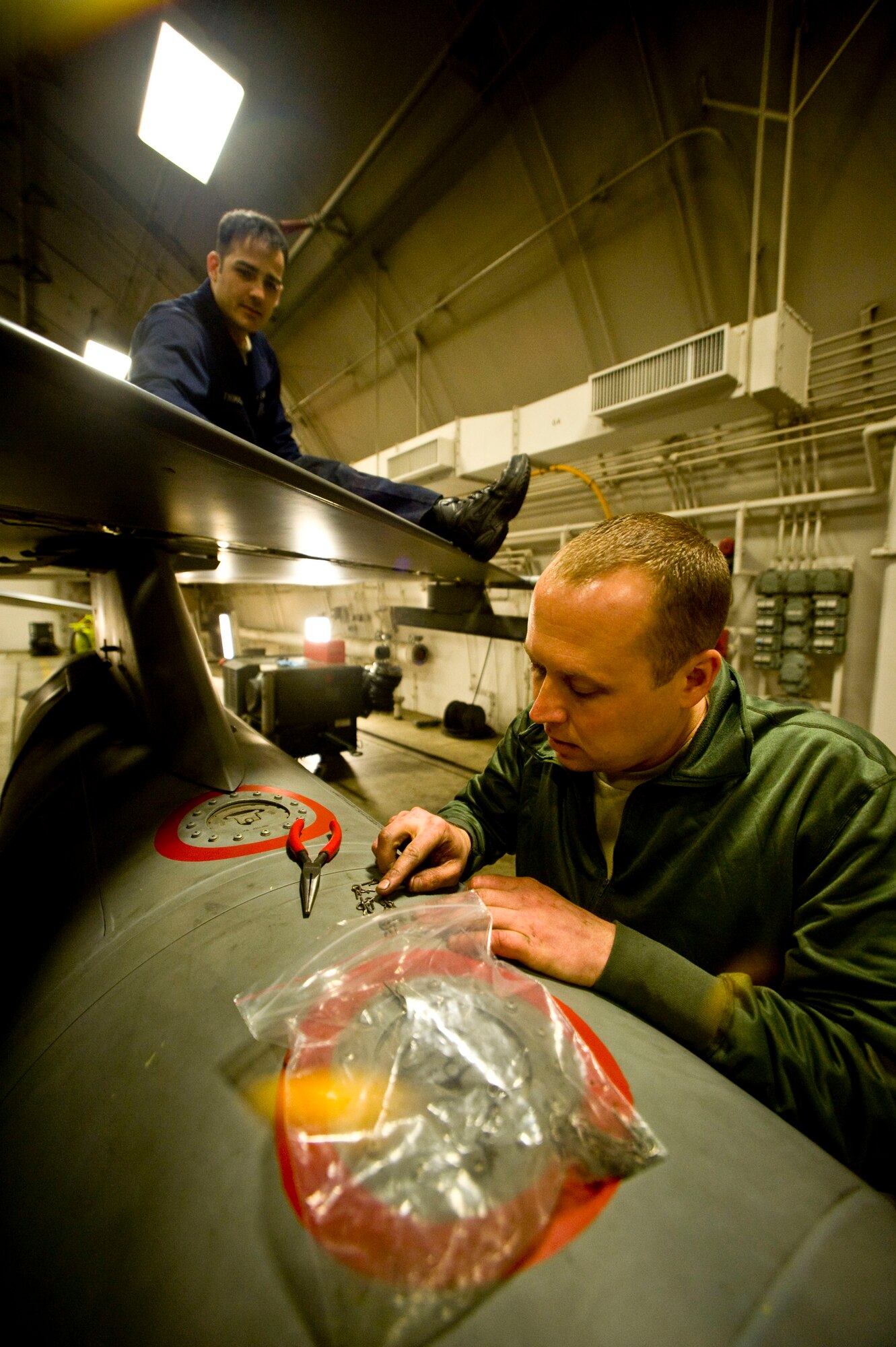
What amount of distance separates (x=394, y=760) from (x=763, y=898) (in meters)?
3.85

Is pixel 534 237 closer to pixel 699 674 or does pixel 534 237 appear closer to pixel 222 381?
pixel 222 381

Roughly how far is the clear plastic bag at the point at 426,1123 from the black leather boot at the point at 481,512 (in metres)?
1.50

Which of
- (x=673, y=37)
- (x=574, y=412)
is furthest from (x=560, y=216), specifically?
(x=574, y=412)

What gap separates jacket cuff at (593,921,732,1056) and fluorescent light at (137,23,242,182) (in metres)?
3.74

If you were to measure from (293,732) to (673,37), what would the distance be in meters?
4.68

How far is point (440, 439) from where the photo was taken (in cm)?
409

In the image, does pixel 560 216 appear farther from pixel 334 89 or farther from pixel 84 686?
pixel 84 686

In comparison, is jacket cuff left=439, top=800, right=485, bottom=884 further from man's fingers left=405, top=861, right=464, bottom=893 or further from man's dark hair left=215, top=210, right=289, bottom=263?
man's dark hair left=215, top=210, right=289, bottom=263

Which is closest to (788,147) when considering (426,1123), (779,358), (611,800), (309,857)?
(779,358)

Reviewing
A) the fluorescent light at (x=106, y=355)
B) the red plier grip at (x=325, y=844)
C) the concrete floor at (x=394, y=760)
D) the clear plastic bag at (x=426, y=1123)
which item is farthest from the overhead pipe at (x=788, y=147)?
the fluorescent light at (x=106, y=355)

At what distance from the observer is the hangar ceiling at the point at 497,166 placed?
263 cm

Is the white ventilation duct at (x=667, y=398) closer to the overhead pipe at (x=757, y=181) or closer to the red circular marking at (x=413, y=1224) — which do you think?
the overhead pipe at (x=757, y=181)

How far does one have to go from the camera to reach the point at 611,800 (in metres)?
1.06

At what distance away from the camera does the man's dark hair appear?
5.96ft
